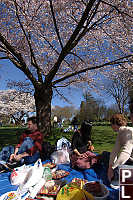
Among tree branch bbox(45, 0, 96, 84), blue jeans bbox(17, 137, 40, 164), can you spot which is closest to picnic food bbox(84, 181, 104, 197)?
blue jeans bbox(17, 137, 40, 164)

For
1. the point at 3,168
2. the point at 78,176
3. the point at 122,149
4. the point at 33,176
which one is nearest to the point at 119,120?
the point at 122,149

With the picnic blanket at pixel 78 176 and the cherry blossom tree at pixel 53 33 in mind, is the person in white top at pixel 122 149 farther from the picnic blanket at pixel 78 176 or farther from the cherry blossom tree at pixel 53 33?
the cherry blossom tree at pixel 53 33

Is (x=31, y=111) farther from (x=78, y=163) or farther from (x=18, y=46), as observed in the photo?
(x=78, y=163)

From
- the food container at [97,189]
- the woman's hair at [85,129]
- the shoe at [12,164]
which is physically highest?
the woman's hair at [85,129]

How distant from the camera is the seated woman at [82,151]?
3152 mm

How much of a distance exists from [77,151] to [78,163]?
0.27 metres

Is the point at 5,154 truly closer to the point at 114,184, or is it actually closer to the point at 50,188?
the point at 50,188

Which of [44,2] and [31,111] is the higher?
[44,2]

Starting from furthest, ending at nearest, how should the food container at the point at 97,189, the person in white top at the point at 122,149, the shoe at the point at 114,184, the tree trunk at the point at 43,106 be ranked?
the tree trunk at the point at 43,106 → the shoe at the point at 114,184 → the food container at the point at 97,189 → the person in white top at the point at 122,149

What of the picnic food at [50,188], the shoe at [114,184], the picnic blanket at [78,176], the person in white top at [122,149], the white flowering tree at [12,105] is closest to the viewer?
the person in white top at [122,149]

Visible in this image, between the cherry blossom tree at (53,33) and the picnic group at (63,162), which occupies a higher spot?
the cherry blossom tree at (53,33)

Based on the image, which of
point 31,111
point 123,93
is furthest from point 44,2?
point 31,111

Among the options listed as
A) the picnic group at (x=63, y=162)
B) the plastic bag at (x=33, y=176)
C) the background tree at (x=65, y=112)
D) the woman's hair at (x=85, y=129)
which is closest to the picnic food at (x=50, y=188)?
the picnic group at (x=63, y=162)

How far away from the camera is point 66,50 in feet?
17.4
